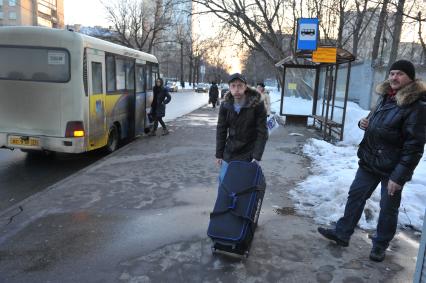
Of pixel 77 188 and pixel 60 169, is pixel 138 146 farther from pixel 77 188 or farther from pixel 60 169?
pixel 77 188

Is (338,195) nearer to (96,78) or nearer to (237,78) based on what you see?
(237,78)

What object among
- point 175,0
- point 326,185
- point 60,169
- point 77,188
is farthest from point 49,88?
point 175,0

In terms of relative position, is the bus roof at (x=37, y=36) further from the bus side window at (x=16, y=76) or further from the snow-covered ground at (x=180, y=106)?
the snow-covered ground at (x=180, y=106)

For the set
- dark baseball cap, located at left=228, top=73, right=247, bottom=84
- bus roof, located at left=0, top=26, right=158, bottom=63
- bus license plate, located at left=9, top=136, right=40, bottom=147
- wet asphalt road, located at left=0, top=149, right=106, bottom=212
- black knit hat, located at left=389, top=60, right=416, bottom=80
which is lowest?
wet asphalt road, located at left=0, top=149, right=106, bottom=212

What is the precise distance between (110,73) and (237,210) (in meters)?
6.37

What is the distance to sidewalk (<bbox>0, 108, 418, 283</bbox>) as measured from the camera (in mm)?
3633

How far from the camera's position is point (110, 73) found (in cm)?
925

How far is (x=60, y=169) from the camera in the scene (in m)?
8.27

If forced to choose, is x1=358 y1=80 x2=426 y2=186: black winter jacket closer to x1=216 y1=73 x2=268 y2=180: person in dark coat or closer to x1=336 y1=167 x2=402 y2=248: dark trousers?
x1=336 y1=167 x2=402 y2=248: dark trousers

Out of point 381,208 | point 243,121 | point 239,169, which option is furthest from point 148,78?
point 381,208

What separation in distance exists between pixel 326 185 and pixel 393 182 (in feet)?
8.90

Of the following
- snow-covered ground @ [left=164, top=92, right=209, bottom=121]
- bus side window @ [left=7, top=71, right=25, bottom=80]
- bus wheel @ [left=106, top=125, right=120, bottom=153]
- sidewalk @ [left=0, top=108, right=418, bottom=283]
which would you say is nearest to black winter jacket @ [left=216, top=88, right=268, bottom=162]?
sidewalk @ [left=0, top=108, right=418, bottom=283]

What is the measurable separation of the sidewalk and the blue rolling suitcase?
192mm

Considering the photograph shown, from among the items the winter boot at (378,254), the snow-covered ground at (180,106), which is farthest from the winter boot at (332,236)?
the snow-covered ground at (180,106)
